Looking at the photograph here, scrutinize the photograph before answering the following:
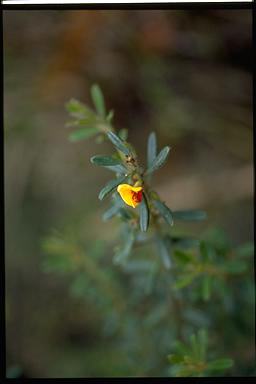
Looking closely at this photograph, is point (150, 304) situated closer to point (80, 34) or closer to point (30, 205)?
point (30, 205)

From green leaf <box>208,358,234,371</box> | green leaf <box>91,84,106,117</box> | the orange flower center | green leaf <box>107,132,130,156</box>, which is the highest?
green leaf <box>91,84,106,117</box>

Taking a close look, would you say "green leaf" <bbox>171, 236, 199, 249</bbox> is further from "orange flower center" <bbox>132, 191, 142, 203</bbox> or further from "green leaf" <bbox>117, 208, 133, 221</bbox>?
"orange flower center" <bbox>132, 191, 142, 203</bbox>

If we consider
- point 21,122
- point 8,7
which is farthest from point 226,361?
point 21,122

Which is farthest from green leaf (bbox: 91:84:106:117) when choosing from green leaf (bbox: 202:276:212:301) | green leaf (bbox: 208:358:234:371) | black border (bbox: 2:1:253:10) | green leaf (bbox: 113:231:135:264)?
green leaf (bbox: 208:358:234:371)

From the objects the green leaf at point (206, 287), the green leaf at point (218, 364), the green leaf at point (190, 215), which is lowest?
the green leaf at point (218, 364)

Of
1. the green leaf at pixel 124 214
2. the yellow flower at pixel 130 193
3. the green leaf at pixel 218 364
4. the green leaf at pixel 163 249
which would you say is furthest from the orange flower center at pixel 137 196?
the green leaf at pixel 218 364

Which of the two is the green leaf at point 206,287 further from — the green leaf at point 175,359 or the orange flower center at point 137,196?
the orange flower center at point 137,196

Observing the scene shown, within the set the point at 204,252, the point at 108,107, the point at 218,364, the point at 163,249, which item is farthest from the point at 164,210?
the point at 108,107
